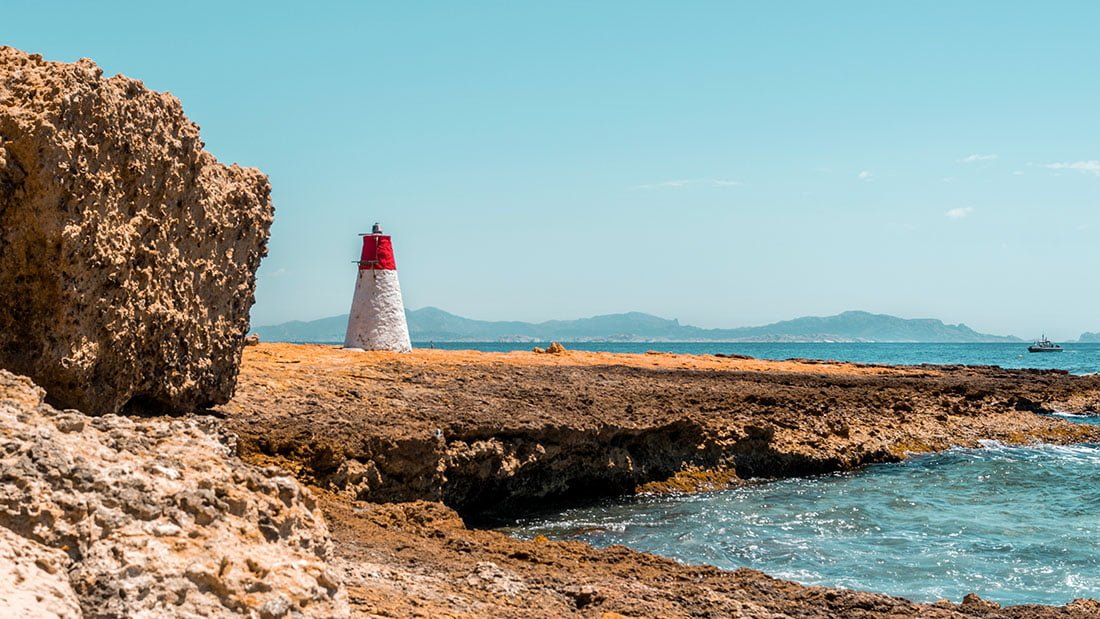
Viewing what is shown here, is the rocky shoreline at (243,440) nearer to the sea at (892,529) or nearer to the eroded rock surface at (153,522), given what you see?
the eroded rock surface at (153,522)

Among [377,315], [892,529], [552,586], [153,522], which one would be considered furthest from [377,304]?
[153,522]

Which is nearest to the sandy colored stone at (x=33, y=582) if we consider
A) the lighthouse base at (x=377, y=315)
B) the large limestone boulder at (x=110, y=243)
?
the large limestone boulder at (x=110, y=243)

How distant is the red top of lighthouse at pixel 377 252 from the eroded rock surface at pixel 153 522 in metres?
19.1

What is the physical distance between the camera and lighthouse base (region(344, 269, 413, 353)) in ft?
78.9

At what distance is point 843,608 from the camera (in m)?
7.73

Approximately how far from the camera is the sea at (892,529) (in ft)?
34.9

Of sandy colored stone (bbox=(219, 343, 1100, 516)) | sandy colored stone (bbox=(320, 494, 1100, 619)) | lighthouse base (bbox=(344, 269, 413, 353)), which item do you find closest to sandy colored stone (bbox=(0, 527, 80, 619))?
sandy colored stone (bbox=(320, 494, 1100, 619))

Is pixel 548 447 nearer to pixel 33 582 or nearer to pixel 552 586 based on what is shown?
pixel 552 586

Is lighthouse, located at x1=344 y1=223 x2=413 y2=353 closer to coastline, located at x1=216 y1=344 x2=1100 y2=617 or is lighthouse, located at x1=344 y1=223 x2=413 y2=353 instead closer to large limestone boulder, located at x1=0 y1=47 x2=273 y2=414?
coastline, located at x1=216 y1=344 x2=1100 y2=617

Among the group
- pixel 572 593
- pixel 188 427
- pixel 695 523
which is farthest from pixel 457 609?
pixel 695 523

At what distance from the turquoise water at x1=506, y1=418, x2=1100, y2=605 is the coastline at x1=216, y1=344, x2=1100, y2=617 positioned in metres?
0.90

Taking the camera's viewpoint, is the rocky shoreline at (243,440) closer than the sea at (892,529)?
Yes

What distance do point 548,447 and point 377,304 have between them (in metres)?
10.7

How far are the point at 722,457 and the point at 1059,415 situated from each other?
15201 millimetres
